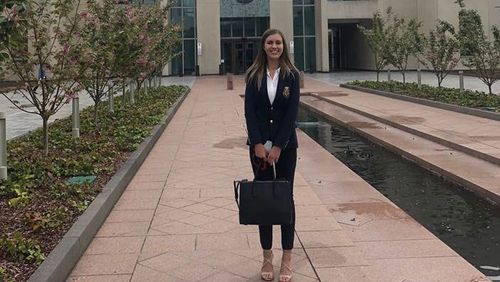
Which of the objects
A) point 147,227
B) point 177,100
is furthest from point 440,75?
point 147,227

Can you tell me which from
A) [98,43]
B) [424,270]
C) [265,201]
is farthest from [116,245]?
[98,43]

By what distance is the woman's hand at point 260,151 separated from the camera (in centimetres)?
384

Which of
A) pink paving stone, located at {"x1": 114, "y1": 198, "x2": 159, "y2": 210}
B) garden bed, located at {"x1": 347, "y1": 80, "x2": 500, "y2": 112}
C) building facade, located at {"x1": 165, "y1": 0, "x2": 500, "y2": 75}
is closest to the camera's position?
pink paving stone, located at {"x1": 114, "y1": 198, "x2": 159, "y2": 210}

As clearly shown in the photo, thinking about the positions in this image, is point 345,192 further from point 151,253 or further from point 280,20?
point 280,20

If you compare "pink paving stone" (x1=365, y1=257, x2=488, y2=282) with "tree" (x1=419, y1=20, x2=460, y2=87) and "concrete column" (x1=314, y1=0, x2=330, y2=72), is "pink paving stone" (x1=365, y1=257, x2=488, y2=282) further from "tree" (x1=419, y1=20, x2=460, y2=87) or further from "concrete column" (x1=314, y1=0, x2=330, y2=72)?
"concrete column" (x1=314, y1=0, x2=330, y2=72)

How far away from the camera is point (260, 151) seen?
3.85 metres

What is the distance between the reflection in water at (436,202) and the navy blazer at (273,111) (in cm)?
215

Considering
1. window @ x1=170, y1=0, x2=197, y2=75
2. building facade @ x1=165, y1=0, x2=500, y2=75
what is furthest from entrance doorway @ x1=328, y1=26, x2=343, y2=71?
window @ x1=170, y1=0, x2=197, y2=75

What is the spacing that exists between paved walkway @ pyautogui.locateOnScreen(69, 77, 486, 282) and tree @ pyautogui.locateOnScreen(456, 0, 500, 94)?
10.6m

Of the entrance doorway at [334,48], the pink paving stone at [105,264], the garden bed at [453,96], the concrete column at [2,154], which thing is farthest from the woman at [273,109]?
the entrance doorway at [334,48]

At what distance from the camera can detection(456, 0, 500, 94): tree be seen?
1664cm

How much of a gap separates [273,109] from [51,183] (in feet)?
12.6

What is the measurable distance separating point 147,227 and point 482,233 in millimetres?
3504

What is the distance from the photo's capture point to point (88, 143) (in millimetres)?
9234
